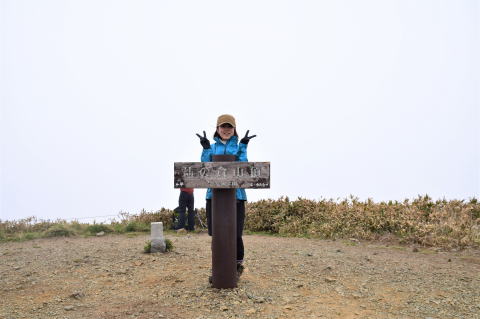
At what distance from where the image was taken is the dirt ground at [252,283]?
4.98 m

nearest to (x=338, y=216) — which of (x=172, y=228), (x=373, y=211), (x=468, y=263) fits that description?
(x=373, y=211)

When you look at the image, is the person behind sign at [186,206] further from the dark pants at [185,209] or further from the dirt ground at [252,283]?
the dirt ground at [252,283]

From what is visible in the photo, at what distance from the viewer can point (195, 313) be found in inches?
188

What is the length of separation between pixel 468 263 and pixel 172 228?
765cm

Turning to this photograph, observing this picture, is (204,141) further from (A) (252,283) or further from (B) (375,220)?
(B) (375,220)

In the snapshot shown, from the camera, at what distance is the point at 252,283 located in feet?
18.9

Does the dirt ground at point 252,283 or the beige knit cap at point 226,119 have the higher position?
the beige knit cap at point 226,119

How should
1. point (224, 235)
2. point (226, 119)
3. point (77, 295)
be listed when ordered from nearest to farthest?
point (224, 235) < point (77, 295) < point (226, 119)

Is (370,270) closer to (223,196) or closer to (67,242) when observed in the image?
(223,196)

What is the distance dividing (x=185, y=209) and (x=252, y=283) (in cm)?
634

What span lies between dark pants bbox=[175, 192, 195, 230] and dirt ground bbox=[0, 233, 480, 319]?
298 centimetres

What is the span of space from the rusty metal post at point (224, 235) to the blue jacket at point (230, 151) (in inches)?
9.7

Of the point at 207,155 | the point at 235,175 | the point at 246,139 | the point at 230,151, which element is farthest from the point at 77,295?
the point at 246,139

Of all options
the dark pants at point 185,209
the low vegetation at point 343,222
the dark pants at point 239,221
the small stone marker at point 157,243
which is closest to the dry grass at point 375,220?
the low vegetation at point 343,222
